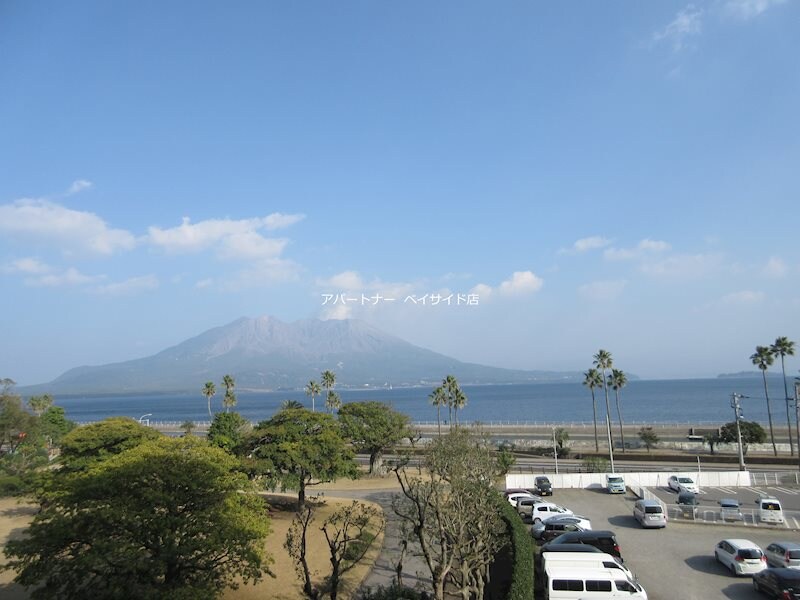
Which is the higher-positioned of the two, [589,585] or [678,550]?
[589,585]

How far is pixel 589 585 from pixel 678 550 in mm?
8438

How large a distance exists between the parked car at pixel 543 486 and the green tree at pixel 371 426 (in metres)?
11.2

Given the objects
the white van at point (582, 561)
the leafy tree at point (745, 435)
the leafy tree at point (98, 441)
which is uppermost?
the leafy tree at point (98, 441)

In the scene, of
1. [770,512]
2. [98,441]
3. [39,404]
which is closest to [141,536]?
[98,441]

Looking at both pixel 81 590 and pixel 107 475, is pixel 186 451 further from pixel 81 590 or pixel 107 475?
pixel 81 590

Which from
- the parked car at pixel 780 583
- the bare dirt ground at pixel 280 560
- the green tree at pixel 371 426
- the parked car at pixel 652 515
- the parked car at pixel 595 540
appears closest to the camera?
the parked car at pixel 780 583

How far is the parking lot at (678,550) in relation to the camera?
17.4 metres

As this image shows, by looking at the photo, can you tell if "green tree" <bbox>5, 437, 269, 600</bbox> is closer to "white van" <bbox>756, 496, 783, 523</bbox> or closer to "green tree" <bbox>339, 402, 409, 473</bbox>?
"white van" <bbox>756, 496, 783, 523</bbox>

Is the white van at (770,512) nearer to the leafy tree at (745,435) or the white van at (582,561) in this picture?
the white van at (582,561)

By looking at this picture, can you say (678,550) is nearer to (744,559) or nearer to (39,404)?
(744,559)

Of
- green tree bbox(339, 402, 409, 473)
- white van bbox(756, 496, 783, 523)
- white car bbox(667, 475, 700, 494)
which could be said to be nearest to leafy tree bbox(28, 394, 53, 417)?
green tree bbox(339, 402, 409, 473)

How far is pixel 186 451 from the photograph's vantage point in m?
19.9

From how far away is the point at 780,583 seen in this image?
50.7ft

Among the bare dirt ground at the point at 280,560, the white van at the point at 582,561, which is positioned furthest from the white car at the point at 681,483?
the white van at the point at 582,561
